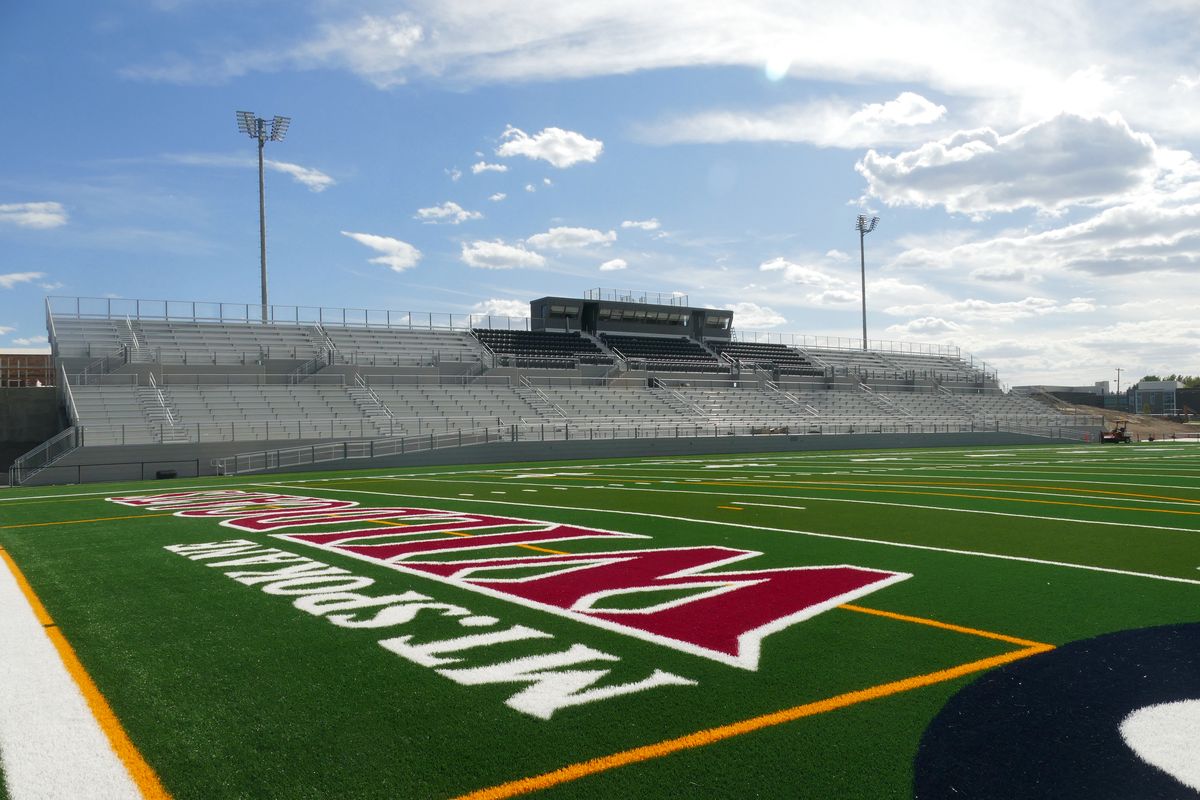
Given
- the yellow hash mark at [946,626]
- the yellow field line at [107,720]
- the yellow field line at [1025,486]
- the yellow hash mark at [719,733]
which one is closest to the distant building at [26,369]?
the yellow field line at [1025,486]

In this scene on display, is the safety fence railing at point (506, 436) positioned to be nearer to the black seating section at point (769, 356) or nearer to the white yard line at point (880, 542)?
the black seating section at point (769, 356)

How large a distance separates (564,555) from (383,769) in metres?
5.27

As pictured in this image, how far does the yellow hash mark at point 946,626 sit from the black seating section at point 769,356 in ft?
169

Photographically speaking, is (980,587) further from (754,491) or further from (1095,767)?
(754,491)

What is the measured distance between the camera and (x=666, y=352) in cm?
5572

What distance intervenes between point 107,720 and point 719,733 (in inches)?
118

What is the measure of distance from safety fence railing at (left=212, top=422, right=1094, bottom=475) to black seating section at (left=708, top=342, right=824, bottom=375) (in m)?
12.2

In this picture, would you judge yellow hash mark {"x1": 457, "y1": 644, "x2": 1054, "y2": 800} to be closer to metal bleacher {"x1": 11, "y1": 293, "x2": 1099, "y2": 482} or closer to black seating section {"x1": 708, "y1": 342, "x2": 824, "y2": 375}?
metal bleacher {"x1": 11, "y1": 293, "x2": 1099, "y2": 482}

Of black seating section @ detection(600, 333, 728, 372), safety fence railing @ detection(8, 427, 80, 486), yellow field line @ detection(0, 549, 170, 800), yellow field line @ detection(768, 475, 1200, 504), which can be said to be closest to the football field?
yellow field line @ detection(0, 549, 170, 800)

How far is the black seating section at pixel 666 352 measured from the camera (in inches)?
2098

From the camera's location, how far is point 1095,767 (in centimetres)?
353

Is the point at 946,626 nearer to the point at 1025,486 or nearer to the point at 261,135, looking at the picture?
the point at 1025,486

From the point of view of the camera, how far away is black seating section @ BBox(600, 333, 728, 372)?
53.3m

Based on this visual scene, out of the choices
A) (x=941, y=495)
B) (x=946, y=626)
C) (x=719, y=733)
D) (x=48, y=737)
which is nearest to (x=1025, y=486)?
(x=941, y=495)
